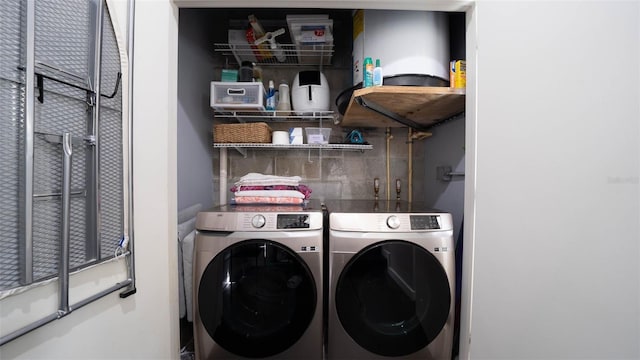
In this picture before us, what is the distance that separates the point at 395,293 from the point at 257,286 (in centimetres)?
70

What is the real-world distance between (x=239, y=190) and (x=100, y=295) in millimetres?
813

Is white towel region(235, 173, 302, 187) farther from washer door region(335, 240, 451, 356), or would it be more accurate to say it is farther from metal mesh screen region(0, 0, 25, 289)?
metal mesh screen region(0, 0, 25, 289)

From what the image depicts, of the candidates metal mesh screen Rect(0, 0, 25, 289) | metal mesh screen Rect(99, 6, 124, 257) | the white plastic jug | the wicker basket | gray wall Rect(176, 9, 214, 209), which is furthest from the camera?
the white plastic jug

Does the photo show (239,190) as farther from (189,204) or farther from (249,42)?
(249,42)

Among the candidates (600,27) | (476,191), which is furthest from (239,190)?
(600,27)

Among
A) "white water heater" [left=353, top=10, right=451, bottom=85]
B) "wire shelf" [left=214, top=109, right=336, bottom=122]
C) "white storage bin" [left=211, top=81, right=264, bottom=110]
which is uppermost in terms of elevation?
"white water heater" [left=353, top=10, right=451, bottom=85]

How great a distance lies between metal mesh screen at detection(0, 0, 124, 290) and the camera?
0.55 metres

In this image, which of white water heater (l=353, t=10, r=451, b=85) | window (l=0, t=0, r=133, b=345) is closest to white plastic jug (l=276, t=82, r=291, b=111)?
white water heater (l=353, t=10, r=451, b=85)

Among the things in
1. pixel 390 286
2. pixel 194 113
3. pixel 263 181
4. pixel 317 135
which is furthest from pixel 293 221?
pixel 194 113

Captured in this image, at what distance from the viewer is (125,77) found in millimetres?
811

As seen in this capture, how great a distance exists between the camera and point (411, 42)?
116 cm

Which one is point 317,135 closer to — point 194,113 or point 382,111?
point 382,111

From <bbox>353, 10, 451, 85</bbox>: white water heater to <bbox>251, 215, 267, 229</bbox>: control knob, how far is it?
96cm

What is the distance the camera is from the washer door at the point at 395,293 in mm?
1152
